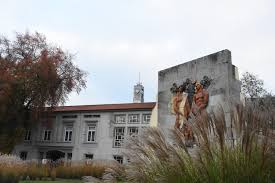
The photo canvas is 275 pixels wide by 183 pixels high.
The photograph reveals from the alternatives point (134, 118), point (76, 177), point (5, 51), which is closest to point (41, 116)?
point (5, 51)

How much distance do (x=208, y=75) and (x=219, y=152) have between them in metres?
3.71

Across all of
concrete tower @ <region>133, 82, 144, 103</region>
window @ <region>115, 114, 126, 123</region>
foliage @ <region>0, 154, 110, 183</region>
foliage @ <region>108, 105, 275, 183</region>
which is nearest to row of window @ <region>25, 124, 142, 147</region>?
window @ <region>115, 114, 126, 123</region>

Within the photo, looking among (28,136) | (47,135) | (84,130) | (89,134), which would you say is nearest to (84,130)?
(84,130)

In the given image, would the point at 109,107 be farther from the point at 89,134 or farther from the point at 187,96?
the point at 187,96

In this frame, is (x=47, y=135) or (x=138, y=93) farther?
(x=138, y=93)

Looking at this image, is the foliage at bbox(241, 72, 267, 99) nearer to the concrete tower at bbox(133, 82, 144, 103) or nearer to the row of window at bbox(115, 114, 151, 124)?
the row of window at bbox(115, 114, 151, 124)

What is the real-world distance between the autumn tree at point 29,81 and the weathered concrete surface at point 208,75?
70.7 ft

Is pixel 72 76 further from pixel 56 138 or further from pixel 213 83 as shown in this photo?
pixel 213 83

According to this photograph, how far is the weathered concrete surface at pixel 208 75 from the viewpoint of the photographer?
6.03 meters

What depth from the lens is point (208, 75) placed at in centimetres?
637

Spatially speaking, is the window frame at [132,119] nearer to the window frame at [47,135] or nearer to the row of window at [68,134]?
the row of window at [68,134]

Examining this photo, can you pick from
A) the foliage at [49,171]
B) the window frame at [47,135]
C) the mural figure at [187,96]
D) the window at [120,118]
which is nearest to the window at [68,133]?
the window frame at [47,135]

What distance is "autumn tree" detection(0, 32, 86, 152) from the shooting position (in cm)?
2725

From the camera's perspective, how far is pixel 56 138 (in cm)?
3241
